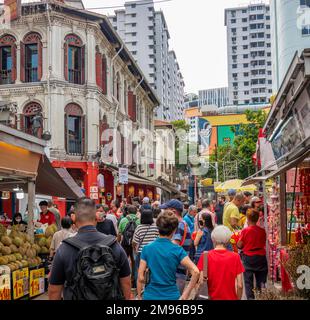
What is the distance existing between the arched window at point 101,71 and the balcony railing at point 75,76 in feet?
3.35

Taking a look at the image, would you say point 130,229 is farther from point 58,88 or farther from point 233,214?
point 58,88

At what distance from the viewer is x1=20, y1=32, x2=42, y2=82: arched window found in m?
23.2

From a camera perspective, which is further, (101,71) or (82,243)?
(101,71)

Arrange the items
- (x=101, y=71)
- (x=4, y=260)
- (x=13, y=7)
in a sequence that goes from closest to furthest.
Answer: (x=4, y=260)
(x=13, y=7)
(x=101, y=71)

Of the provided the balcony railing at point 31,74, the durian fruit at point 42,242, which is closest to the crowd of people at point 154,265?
the durian fruit at point 42,242

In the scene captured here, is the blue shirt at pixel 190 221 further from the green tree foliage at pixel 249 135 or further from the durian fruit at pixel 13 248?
the green tree foliage at pixel 249 135

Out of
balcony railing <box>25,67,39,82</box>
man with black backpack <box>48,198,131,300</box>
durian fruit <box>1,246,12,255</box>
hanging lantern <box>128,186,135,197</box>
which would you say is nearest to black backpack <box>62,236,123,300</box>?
man with black backpack <box>48,198,131,300</box>

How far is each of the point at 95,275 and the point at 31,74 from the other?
21526mm

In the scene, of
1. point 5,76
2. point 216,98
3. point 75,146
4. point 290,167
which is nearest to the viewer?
point 290,167

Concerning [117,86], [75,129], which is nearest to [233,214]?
[75,129]

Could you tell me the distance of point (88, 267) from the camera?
3.38 metres
